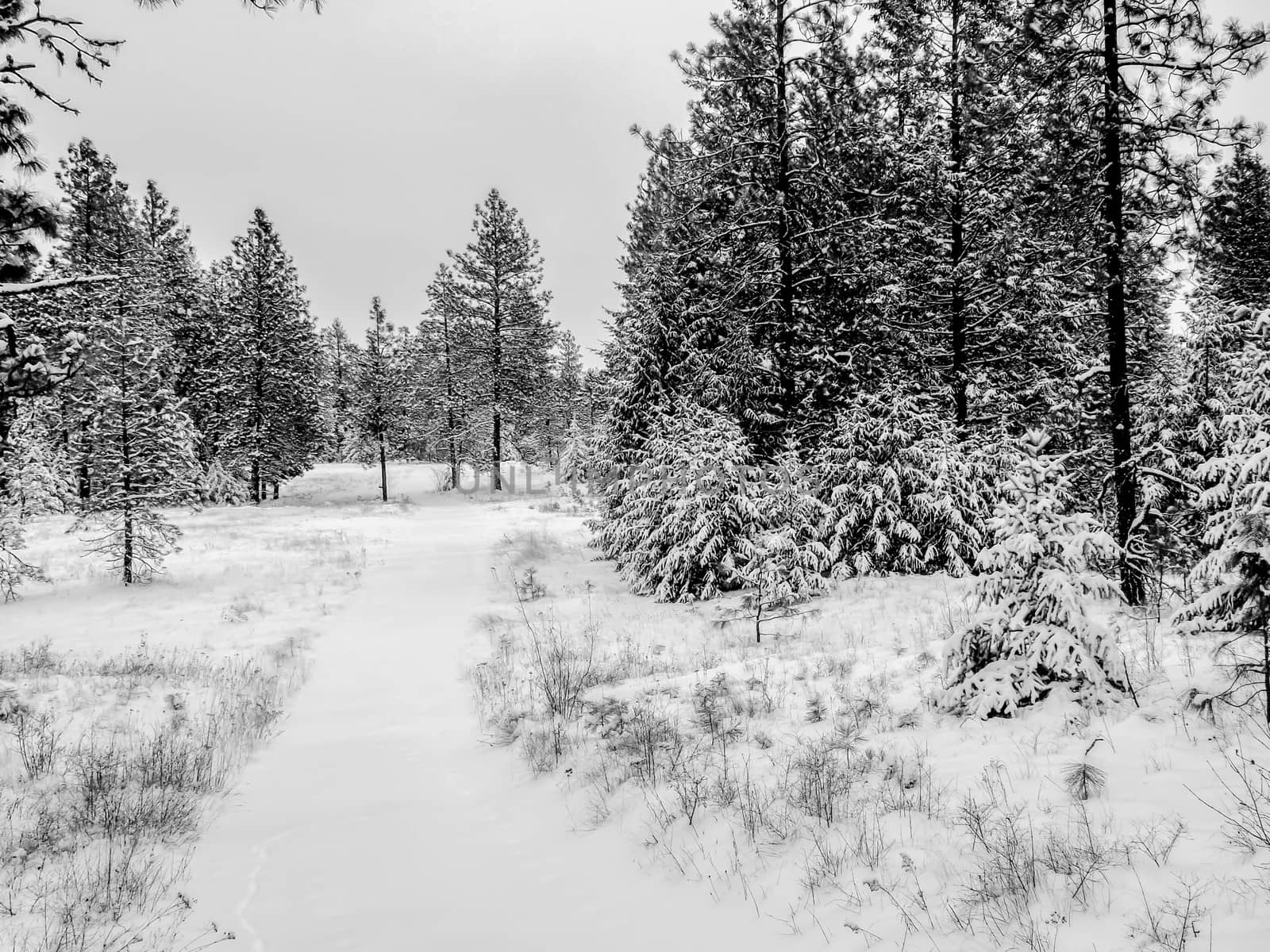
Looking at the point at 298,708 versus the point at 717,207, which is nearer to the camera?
the point at 298,708

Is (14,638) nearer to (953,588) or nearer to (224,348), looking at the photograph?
(953,588)

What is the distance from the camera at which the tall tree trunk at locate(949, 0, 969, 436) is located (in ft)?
44.3

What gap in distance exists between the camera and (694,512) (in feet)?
40.4

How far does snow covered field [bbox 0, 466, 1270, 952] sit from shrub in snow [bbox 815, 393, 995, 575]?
11.0 feet

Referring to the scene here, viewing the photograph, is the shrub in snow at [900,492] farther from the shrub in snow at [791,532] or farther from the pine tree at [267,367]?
the pine tree at [267,367]

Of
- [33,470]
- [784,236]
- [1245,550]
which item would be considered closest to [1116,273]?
[784,236]

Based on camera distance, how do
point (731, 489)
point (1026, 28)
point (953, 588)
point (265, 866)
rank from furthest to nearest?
1. point (731, 489)
2. point (953, 588)
3. point (1026, 28)
4. point (265, 866)

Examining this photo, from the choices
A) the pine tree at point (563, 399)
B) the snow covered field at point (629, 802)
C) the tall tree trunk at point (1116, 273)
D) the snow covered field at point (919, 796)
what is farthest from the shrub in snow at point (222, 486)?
the tall tree trunk at point (1116, 273)

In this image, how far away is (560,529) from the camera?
2411 centimetres

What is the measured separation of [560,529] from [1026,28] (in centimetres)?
1938

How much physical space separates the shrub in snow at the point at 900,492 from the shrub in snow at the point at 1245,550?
7693 mm

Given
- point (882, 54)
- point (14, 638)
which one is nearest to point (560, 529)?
point (14, 638)

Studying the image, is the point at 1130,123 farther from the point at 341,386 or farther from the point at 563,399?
the point at 341,386

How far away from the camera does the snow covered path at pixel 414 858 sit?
362 centimetres
